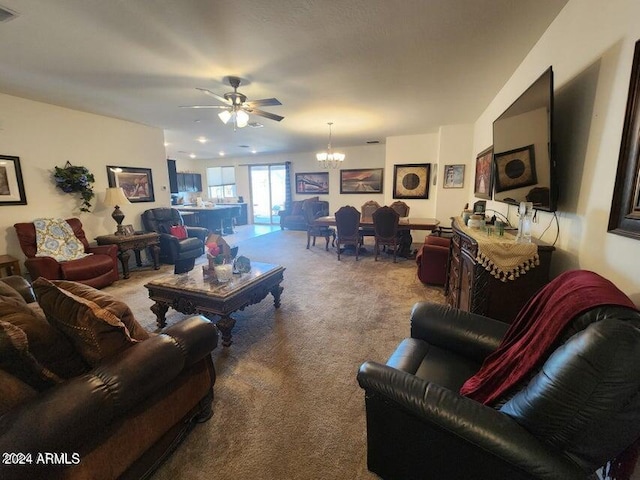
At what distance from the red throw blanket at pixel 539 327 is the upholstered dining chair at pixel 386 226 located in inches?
143

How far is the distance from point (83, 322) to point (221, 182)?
32.5ft

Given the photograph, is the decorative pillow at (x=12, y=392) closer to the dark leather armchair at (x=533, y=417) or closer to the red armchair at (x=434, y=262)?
the dark leather armchair at (x=533, y=417)

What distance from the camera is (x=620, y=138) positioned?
49.2 inches

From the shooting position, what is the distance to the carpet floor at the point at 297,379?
135cm

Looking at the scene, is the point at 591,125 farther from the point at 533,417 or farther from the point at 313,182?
the point at 313,182

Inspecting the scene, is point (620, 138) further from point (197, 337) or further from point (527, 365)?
point (197, 337)

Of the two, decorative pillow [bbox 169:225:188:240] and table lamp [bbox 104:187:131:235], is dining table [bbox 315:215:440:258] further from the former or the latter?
table lamp [bbox 104:187:131:235]

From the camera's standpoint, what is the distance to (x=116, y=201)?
4273 millimetres

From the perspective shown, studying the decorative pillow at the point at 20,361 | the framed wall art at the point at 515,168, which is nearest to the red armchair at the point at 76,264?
the decorative pillow at the point at 20,361

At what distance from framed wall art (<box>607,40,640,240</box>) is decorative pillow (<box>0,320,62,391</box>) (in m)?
2.42

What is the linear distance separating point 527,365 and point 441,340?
1.96ft

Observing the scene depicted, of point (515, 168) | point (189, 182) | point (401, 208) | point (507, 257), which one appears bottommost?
point (507, 257)

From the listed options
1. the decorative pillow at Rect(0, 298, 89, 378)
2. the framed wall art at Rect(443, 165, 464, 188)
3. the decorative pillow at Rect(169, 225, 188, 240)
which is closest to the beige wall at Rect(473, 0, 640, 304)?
the decorative pillow at Rect(0, 298, 89, 378)

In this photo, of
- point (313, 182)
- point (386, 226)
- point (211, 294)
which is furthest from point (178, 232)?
point (313, 182)
